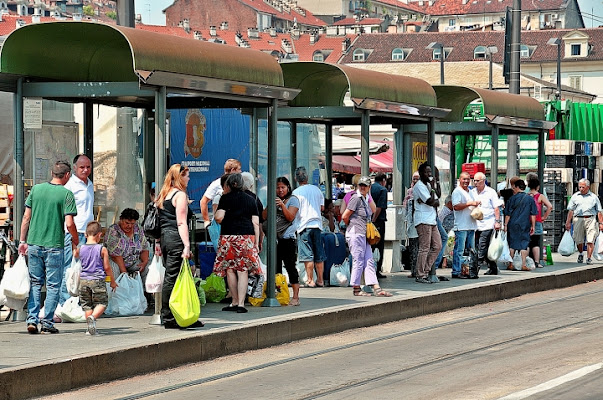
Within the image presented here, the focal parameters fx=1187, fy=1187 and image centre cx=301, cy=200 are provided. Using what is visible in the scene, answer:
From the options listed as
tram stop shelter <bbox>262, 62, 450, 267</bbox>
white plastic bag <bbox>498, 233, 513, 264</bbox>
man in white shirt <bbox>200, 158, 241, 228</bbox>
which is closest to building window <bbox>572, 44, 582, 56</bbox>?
white plastic bag <bbox>498, 233, 513, 264</bbox>

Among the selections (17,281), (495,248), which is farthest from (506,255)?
(17,281)

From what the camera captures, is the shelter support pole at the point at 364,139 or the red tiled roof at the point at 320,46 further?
the red tiled roof at the point at 320,46

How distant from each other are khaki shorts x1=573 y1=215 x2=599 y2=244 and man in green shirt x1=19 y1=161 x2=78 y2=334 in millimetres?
13389

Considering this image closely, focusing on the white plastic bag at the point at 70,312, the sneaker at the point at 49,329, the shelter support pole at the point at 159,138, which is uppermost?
the shelter support pole at the point at 159,138

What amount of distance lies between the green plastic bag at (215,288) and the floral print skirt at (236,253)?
3.59ft

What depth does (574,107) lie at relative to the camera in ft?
98.5

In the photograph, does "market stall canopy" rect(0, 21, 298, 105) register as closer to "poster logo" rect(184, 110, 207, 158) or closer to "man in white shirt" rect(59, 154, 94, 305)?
→ "man in white shirt" rect(59, 154, 94, 305)

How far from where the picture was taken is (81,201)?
12938 mm

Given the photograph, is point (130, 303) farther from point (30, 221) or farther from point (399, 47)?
point (399, 47)

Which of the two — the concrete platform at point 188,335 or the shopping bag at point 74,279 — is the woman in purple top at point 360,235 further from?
the shopping bag at point 74,279

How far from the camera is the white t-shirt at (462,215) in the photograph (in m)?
18.9

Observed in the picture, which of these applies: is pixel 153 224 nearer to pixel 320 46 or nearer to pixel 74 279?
pixel 74 279

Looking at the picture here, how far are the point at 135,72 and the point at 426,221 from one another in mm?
6775

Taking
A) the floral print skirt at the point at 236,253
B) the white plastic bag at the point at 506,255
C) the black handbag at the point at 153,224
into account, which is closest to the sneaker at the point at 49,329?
the black handbag at the point at 153,224
